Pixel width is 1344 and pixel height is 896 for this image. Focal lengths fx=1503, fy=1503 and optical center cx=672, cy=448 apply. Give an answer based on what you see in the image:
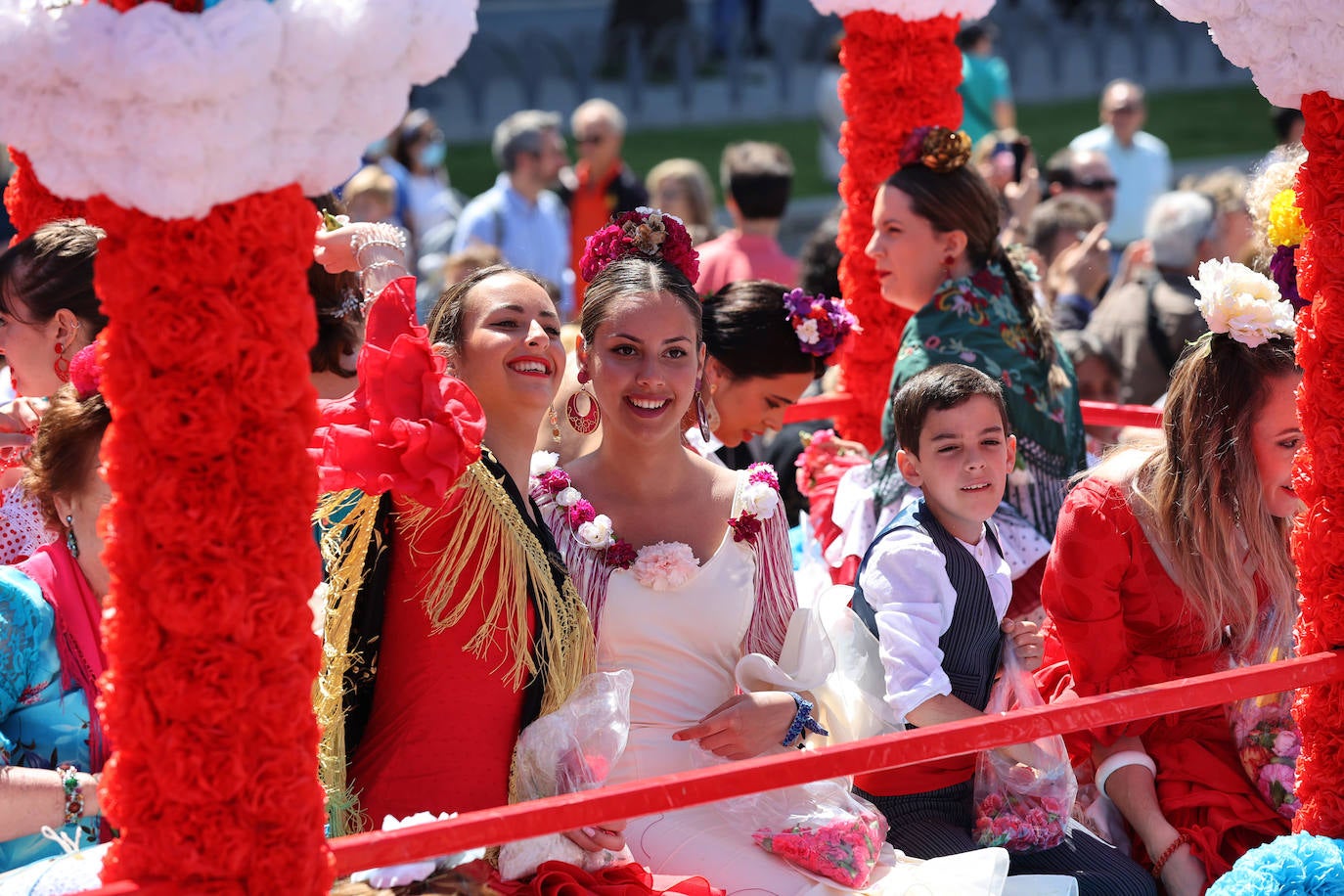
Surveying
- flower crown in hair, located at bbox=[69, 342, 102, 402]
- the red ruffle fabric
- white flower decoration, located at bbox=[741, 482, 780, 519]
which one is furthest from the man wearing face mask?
the red ruffle fabric

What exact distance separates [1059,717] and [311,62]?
1.50 metres

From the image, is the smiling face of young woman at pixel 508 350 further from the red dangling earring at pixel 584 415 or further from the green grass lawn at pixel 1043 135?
the green grass lawn at pixel 1043 135

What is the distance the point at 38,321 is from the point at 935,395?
1.93 meters

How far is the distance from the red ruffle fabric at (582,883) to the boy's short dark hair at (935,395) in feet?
3.69

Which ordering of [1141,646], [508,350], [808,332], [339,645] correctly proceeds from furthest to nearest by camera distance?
[808,332]
[1141,646]
[508,350]
[339,645]

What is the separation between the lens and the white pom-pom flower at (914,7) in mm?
4367

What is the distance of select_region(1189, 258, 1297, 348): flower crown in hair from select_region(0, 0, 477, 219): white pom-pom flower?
1825mm

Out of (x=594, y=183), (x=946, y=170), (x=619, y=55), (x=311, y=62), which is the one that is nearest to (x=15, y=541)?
(x=311, y=62)

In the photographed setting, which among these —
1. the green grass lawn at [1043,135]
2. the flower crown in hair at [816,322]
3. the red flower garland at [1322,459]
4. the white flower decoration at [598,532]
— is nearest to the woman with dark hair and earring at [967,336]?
the flower crown in hair at [816,322]

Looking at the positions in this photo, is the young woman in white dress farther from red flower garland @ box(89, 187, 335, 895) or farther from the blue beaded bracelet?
red flower garland @ box(89, 187, 335, 895)

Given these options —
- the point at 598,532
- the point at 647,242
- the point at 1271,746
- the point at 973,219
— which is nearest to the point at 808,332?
the point at 973,219

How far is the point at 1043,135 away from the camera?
57.2 ft

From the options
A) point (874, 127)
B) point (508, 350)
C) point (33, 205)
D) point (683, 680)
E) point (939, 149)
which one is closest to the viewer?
point (508, 350)

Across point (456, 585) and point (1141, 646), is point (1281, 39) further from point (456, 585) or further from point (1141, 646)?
point (456, 585)
